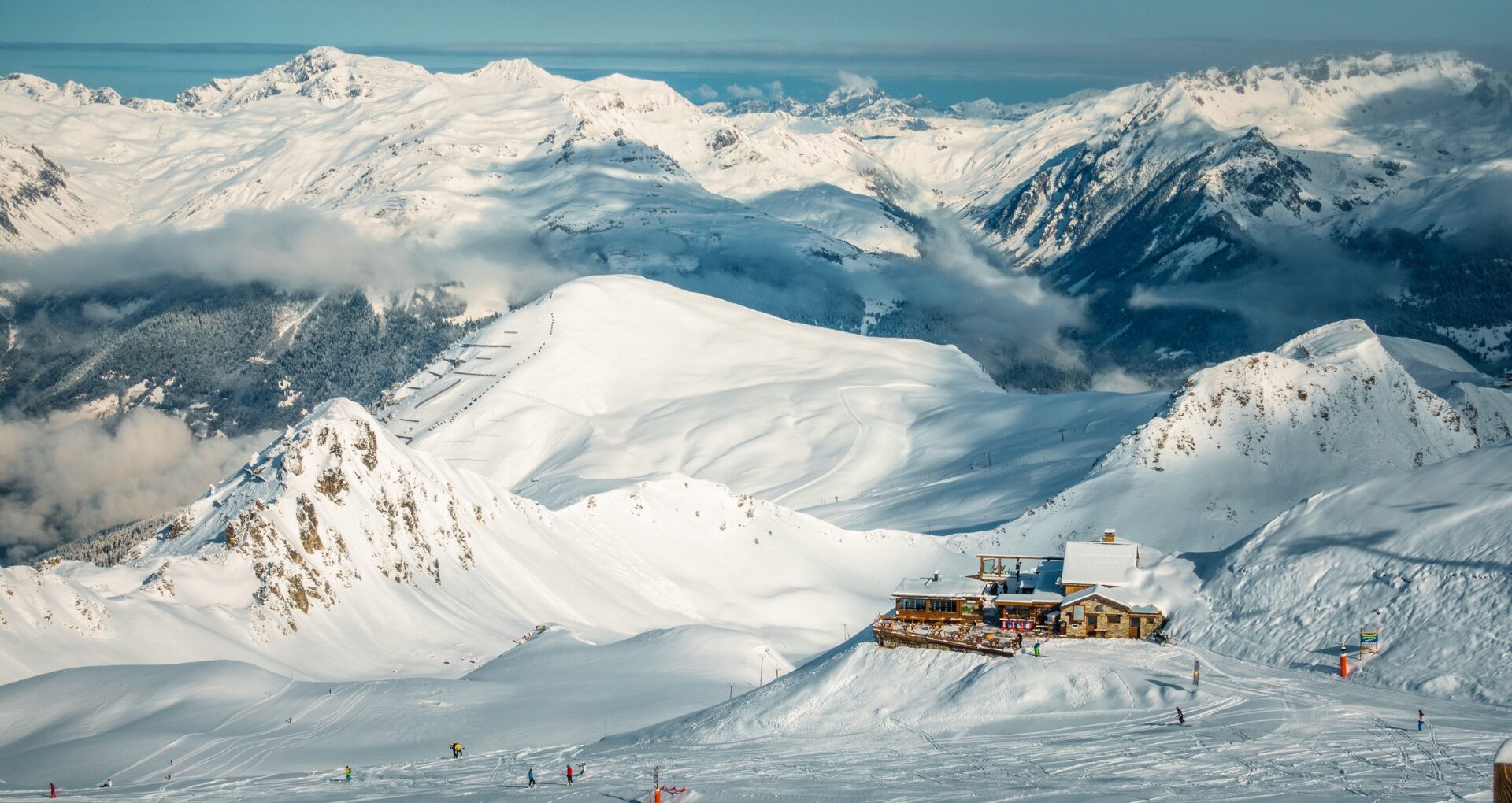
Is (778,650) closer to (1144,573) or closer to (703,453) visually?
(1144,573)

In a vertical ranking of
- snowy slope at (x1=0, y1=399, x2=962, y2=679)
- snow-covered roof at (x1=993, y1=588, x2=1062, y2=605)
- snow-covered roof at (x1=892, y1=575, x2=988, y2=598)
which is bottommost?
snow-covered roof at (x1=993, y1=588, x2=1062, y2=605)

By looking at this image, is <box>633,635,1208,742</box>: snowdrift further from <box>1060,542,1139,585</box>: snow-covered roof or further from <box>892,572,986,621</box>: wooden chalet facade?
<box>892,572,986,621</box>: wooden chalet facade

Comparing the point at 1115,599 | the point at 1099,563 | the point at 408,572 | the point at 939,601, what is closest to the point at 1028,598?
the point at 1115,599

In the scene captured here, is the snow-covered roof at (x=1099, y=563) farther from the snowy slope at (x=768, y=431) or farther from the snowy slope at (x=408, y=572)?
the snowy slope at (x=768, y=431)

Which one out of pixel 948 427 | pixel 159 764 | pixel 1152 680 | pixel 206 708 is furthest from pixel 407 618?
pixel 948 427

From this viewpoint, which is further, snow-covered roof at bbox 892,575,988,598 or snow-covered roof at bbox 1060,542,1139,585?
snow-covered roof at bbox 892,575,988,598

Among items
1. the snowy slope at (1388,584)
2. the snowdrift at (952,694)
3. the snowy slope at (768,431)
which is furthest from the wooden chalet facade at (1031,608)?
the snowy slope at (768,431)

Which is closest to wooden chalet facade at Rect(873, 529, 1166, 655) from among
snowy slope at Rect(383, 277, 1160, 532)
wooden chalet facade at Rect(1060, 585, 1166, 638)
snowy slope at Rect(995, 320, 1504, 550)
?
wooden chalet facade at Rect(1060, 585, 1166, 638)
